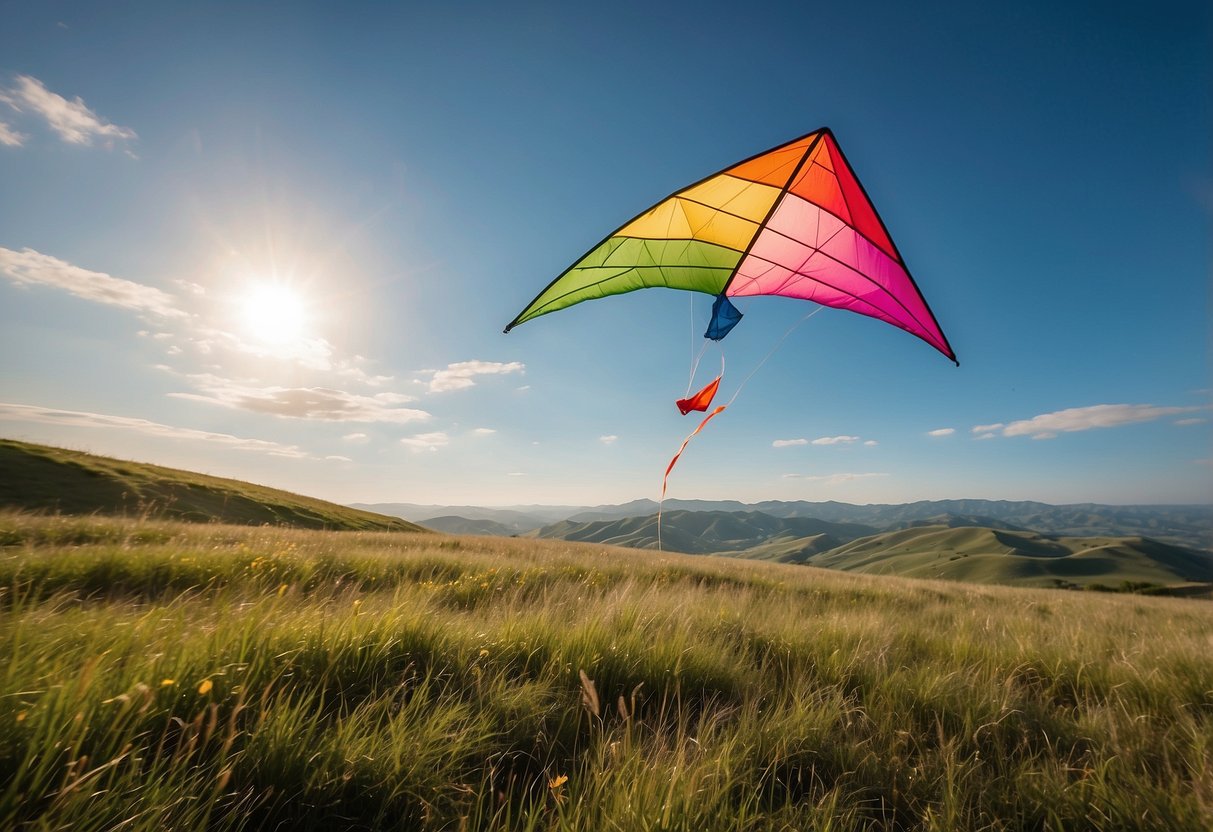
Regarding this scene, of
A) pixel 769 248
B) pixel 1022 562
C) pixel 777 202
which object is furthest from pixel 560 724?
pixel 1022 562

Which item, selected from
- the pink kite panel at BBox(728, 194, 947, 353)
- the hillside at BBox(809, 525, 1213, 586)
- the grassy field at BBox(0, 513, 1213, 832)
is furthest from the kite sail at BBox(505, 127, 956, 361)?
the hillside at BBox(809, 525, 1213, 586)

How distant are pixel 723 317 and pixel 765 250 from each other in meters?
1.39

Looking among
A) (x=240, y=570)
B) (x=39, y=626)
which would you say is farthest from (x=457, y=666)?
(x=240, y=570)

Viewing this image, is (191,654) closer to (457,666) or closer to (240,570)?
(457,666)

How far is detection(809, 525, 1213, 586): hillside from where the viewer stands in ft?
416

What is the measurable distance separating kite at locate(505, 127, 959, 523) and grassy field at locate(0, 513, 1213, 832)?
12.7 feet

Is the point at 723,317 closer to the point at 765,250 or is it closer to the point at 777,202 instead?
the point at 765,250

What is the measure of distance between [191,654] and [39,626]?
87cm

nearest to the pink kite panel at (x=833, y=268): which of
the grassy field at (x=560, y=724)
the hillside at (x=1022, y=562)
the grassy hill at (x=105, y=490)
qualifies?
the grassy field at (x=560, y=724)

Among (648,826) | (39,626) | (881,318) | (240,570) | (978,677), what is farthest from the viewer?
(881,318)

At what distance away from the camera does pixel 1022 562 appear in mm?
132625

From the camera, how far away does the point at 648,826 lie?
1283 mm

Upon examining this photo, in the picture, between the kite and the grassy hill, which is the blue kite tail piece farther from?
the grassy hill

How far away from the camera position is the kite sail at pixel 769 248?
6.72 meters
